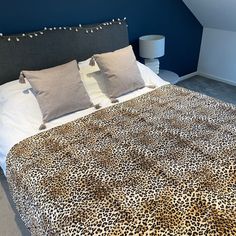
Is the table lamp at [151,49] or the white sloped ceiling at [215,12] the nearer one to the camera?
the table lamp at [151,49]

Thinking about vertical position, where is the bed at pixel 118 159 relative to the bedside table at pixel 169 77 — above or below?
above

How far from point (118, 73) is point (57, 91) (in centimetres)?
59

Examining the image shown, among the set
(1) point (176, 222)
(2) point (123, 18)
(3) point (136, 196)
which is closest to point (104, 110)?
(3) point (136, 196)

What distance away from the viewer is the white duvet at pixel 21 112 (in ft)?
5.80

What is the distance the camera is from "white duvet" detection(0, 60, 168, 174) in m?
1.77

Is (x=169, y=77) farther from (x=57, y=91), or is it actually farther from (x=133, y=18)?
(x=57, y=91)

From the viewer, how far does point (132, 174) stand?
4.33ft

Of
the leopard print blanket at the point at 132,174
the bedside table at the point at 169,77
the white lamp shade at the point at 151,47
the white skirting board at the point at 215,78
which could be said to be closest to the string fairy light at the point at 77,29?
the white lamp shade at the point at 151,47


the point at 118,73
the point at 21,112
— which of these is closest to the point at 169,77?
the point at 118,73

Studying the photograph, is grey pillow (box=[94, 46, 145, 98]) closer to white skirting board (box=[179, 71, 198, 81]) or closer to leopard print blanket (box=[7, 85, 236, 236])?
leopard print blanket (box=[7, 85, 236, 236])

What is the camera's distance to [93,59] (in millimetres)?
2363

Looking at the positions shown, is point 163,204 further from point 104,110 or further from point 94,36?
point 94,36

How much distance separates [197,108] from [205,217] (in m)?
1.05

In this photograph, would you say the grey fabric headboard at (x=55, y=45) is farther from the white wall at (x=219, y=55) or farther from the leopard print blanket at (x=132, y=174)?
the white wall at (x=219, y=55)
